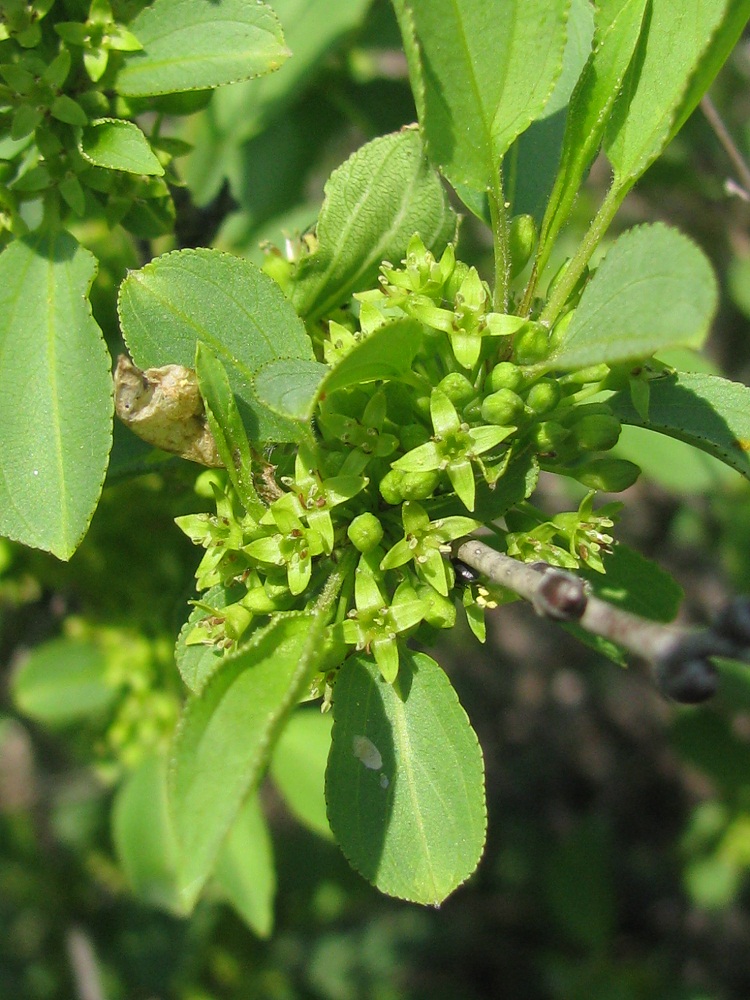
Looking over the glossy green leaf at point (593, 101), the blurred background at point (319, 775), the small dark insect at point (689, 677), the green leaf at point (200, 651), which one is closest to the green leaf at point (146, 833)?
the blurred background at point (319, 775)

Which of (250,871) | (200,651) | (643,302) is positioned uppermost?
(643,302)

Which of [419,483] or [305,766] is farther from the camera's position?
[305,766]

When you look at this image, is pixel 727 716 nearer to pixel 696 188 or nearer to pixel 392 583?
pixel 696 188

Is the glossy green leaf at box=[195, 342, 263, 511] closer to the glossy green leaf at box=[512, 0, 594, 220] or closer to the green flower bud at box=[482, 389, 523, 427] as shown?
the green flower bud at box=[482, 389, 523, 427]

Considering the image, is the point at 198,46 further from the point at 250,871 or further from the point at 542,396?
the point at 250,871

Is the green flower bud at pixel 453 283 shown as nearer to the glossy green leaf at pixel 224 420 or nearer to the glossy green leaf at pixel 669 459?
the glossy green leaf at pixel 224 420

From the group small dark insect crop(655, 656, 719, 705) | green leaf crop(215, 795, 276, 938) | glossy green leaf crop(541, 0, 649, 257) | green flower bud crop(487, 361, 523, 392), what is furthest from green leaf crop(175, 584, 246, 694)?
green leaf crop(215, 795, 276, 938)

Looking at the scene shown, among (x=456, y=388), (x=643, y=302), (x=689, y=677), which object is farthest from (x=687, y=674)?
(x=456, y=388)
